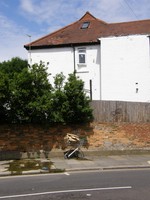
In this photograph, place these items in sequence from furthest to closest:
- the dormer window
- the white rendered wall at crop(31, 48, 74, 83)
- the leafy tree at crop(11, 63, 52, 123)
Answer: the dormer window < the white rendered wall at crop(31, 48, 74, 83) < the leafy tree at crop(11, 63, 52, 123)

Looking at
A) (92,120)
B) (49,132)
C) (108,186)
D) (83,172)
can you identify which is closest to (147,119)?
(92,120)

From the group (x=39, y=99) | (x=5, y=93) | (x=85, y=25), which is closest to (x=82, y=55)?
(x=85, y=25)

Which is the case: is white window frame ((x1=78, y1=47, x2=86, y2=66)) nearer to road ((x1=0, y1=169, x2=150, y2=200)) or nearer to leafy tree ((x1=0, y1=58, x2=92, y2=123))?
leafy tree ((x1=0, y1=58, x2=92, y2=123))

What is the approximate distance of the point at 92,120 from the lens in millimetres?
20234

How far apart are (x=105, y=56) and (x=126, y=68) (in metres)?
1.74

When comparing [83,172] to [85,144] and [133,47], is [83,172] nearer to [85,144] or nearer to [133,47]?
[85,144]

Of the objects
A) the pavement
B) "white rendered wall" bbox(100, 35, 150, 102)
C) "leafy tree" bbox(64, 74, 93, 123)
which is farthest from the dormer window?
the pavement

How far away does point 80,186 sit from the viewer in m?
11.7

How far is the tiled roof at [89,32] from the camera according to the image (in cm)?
2862

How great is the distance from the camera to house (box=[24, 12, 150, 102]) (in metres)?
26.8

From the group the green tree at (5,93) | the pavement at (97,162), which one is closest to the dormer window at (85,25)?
the green tree at (5,93)

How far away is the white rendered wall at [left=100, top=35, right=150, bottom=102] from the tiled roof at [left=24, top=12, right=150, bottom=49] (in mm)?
1065

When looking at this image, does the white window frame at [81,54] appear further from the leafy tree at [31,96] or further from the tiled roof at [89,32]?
the leafy tree at [31,96]

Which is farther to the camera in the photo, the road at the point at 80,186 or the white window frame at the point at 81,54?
the white window frame at the point at 81,54
